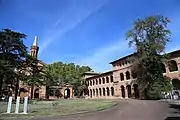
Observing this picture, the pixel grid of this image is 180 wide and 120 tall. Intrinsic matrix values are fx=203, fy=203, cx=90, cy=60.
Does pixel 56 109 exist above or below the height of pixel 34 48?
below

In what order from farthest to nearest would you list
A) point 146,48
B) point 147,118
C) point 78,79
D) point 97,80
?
point 78,79, point 97,80, point 146,48, point 147,118

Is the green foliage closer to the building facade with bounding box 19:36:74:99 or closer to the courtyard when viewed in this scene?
the building facade with bounding box 19:36:74:99

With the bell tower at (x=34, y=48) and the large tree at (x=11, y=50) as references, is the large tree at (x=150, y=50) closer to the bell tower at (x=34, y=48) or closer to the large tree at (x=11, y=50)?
the large tree at (x=11, y=50)

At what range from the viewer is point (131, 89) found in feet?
151

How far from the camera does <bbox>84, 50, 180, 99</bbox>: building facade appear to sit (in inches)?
1425

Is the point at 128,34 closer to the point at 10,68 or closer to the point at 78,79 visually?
the point at 10,68

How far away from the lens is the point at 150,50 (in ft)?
110

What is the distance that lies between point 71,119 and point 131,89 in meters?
35.3

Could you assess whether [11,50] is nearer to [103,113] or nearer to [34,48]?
[103,113]

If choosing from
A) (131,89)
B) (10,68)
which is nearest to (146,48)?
(131,89)

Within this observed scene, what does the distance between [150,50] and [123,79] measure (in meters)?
17.3

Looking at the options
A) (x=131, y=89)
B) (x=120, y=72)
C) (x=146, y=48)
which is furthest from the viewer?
(x=120, y=72)

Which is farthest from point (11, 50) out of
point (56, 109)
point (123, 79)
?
point (123, 79)

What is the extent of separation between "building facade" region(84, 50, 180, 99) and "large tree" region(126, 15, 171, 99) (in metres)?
2.81
